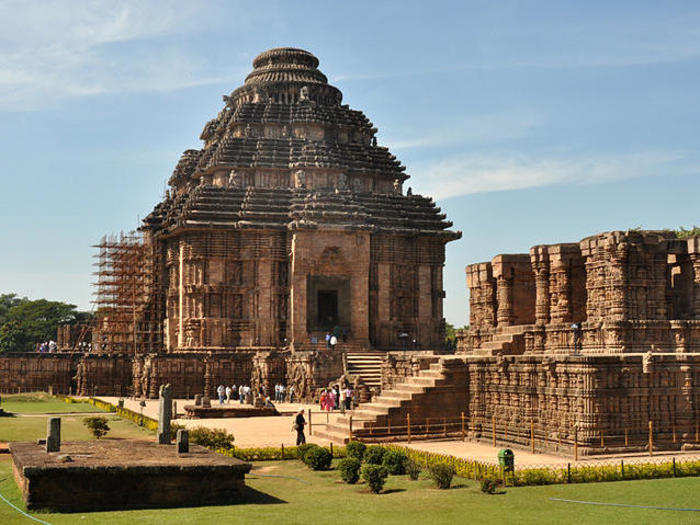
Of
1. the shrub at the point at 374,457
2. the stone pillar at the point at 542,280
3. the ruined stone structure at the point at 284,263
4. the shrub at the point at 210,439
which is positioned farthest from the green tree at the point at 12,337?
the shrub at the point at 374,457

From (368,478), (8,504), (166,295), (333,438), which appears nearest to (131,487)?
(8,504)

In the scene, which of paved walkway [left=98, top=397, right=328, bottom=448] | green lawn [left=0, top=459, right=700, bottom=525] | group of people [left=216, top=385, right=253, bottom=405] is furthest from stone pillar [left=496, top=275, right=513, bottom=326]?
green lawn [left=0, top=459, right=700, bottom=525]

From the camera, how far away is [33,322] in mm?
93062

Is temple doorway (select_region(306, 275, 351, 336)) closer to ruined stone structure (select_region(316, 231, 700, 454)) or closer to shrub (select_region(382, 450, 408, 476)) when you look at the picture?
ruined stone structure (select_region(316, 231, 700, 454))

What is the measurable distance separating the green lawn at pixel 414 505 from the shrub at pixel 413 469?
0.16 m

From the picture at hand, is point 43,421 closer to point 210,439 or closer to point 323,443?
point 323,443

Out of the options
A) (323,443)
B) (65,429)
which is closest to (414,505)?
(323,443)

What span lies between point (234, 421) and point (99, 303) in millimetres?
29092

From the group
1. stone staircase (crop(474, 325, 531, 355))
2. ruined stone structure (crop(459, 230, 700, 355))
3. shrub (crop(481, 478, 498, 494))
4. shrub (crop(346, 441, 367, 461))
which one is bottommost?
shrub (crop(481, 478, 498, 494))

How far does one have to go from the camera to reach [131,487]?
52.1 feet

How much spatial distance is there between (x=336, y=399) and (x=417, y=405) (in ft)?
44.5

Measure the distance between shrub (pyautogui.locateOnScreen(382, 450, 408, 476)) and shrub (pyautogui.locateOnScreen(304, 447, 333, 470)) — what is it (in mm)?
1511

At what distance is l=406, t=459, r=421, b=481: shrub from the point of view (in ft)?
62.8

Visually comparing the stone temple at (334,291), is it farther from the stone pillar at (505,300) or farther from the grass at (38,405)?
the grass at (38,405)
